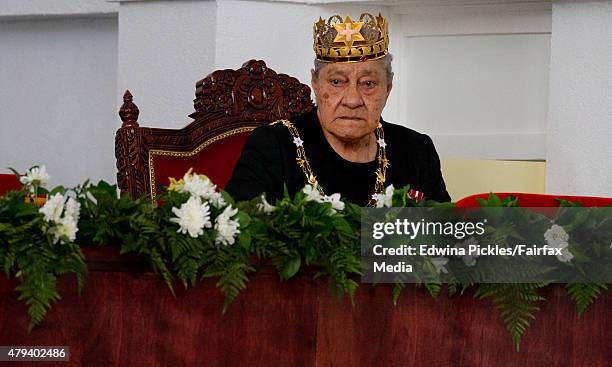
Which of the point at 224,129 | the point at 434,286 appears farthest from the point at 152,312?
the point at 224,129

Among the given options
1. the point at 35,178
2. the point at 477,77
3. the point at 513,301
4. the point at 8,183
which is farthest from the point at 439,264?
the point at 477,77

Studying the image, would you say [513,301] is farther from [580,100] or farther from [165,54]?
[165,54]

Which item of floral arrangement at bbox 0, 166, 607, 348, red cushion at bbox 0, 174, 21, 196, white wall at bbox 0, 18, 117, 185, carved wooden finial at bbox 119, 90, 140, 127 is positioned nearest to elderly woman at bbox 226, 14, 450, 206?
carved wooden finial at bbox 119, 90, 140, 127

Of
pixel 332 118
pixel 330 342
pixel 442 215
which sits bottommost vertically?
pixel 330 342

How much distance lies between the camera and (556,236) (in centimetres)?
201

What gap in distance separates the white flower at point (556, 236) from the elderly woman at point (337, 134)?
117cm

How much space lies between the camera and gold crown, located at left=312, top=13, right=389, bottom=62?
3.18 meters

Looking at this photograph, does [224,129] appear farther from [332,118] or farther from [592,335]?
[592,335]

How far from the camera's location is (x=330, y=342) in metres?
1.96

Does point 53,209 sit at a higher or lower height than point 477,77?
lower

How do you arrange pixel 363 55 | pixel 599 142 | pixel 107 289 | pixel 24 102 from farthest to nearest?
pixel 24 102 → pixel 599 142 → pixel 363 55 → pixel 107 289

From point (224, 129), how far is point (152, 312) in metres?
1.64

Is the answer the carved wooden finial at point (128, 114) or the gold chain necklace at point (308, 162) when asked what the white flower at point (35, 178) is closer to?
the gold chain necklace at point (308, 162)

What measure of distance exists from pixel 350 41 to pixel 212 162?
1.93 ft
